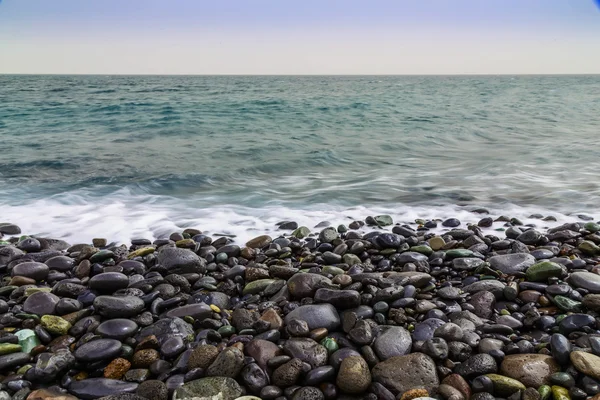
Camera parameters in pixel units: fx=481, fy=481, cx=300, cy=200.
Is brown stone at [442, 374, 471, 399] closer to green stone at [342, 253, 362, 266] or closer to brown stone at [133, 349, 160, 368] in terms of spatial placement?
brown stone at [133, 349, 160, 368]

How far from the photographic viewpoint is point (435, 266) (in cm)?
418

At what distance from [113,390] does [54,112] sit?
21.3 m

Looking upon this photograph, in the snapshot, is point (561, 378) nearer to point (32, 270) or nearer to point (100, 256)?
point (100, 256)

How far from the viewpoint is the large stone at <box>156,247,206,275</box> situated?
13.5 feet

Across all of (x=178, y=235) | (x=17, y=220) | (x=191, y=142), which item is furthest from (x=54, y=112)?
(x=178, y=235)

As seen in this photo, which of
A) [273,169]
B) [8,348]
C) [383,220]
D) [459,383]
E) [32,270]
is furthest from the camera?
[273,169]

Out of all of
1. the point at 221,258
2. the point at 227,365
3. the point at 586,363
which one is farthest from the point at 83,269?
the point at 586,363

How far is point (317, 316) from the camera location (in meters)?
3.10

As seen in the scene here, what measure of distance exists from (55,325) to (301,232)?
267cm

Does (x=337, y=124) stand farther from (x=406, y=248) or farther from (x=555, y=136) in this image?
(x=406, y=248)

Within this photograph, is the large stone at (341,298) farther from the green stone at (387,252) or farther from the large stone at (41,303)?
the large stone at (41,303)

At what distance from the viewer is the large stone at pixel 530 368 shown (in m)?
2.50

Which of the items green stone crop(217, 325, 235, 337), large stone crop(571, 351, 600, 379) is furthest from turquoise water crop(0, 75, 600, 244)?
large stone crop(571, 351, 600, 379)

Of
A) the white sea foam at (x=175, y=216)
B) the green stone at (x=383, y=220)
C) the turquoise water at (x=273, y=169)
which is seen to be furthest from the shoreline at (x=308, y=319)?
the turquoise water at (x=273, y=169)
